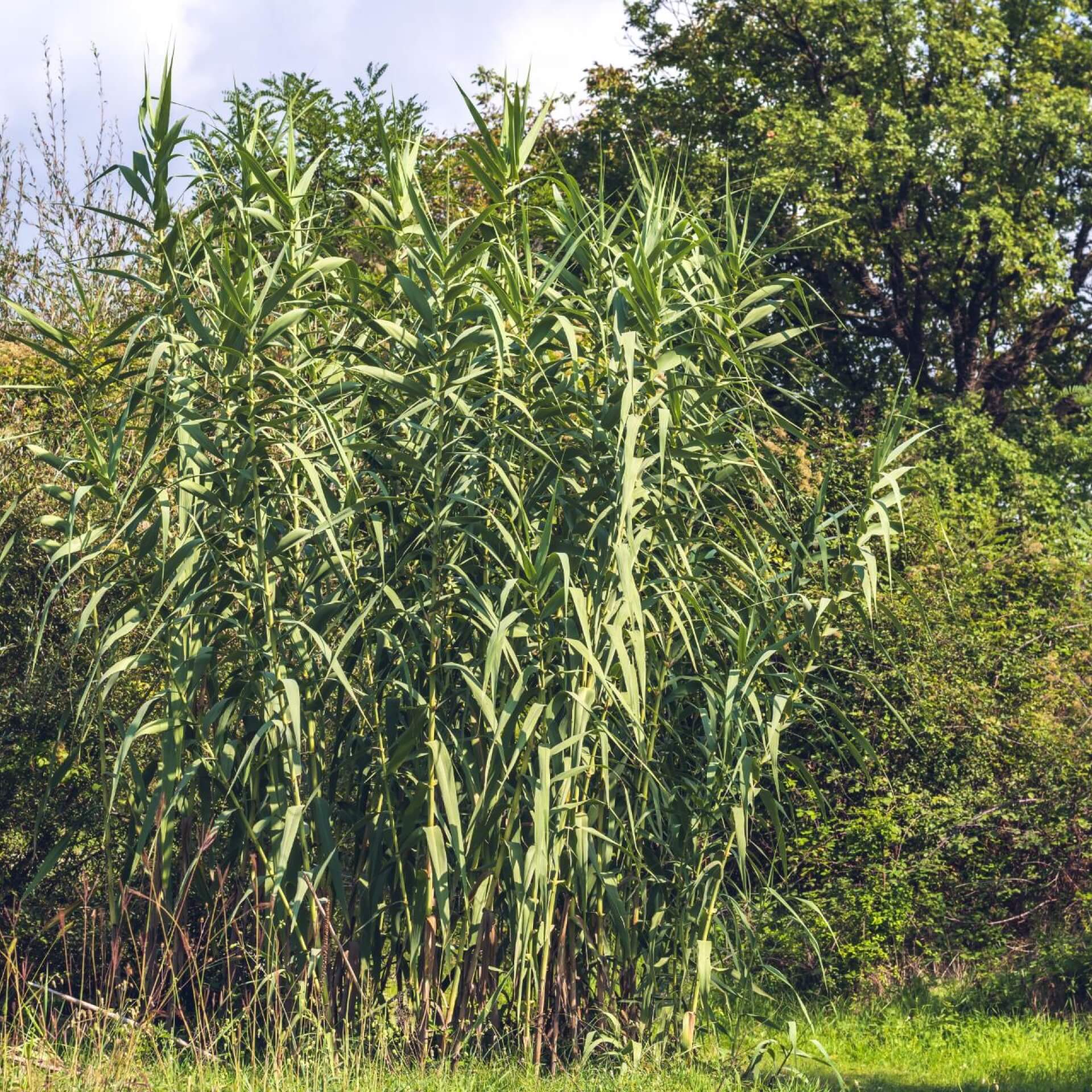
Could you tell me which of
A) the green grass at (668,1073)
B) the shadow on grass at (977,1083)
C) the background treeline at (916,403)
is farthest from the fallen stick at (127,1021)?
the shadow on grass at (977,1083)

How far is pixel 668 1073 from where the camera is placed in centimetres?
433

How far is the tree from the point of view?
13.8 m

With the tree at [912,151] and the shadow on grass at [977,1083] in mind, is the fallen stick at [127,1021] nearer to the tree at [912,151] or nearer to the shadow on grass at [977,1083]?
the shadow on grass at [977,1083]

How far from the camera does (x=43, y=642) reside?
20.7 feet

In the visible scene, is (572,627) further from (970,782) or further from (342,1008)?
(970,782)

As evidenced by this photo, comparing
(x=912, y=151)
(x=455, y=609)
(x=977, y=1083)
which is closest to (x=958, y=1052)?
(x=977, y=1083)

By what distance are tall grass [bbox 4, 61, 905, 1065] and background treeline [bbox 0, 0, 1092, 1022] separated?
0.36 m

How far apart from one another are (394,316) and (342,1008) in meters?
2.56

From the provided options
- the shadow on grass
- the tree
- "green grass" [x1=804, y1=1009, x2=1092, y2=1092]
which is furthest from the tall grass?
the tree

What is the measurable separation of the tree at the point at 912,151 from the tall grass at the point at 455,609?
8604mm

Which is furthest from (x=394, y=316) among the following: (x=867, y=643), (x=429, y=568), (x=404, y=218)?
(x=867, y=643)

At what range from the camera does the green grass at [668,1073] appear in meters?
3.78

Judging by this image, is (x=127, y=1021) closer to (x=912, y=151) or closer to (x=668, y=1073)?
(x=668, y=1073)

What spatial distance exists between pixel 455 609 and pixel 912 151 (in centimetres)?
1102
